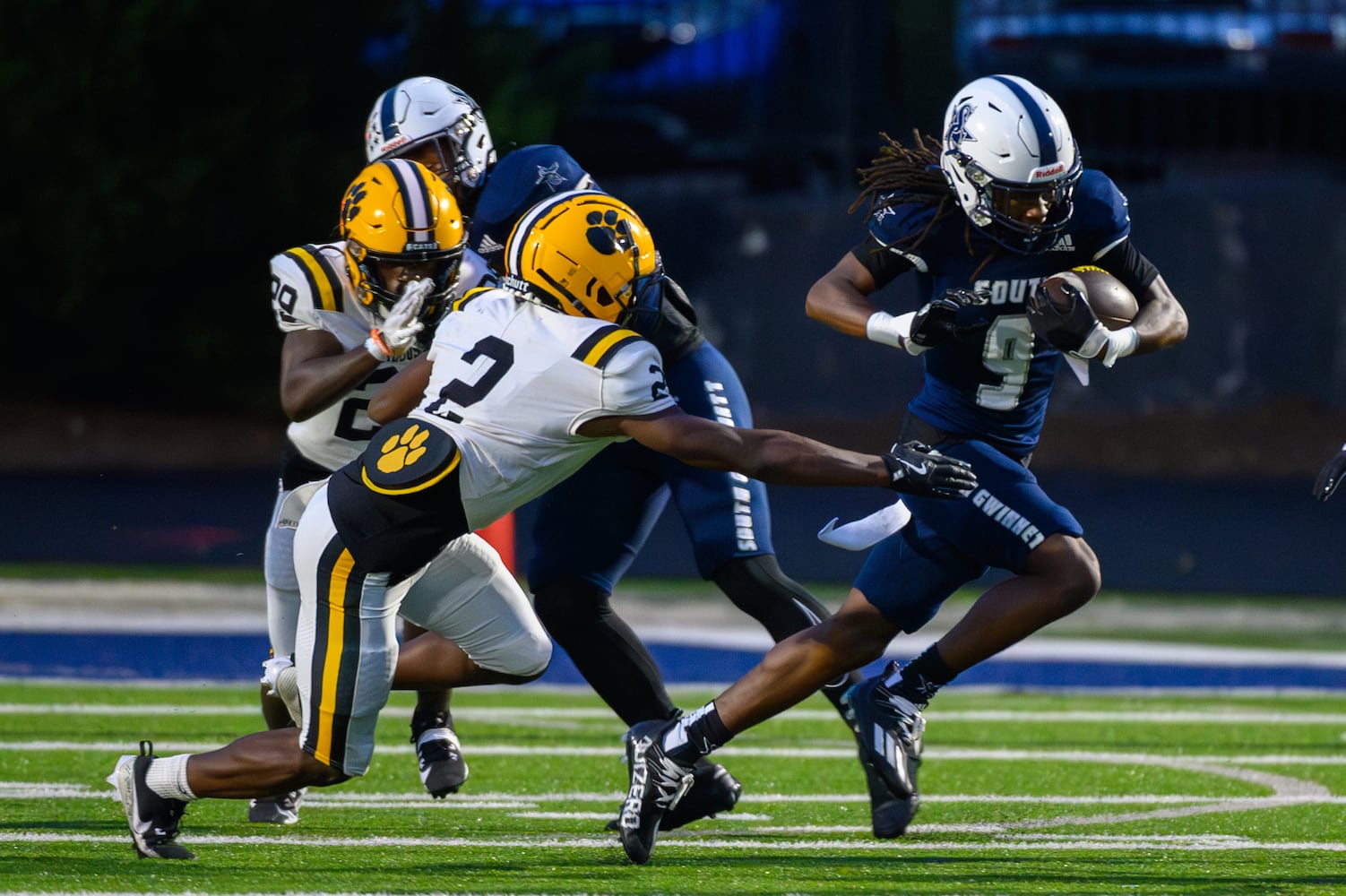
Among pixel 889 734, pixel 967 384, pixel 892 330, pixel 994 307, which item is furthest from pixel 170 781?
pixel 994 307

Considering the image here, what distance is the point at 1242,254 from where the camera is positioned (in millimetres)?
16344

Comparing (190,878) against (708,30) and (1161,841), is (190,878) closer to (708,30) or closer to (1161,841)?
(1161,841)

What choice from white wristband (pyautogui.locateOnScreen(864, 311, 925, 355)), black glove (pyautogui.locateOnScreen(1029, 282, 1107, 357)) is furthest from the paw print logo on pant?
black glove (pyautogui.locateOnScreen(1029, 282, 1107, 357))

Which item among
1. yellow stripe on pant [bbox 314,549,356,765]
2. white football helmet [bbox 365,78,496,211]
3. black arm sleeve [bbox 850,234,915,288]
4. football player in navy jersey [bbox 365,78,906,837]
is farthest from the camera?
white football helmet [bbox 365,78,496,211]

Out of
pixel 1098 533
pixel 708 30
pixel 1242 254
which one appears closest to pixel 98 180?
pixel 708 30

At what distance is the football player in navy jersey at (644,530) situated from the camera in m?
4.72

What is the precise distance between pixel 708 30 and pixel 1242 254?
494cm

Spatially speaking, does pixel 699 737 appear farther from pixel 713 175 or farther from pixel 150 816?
pixel 713 175

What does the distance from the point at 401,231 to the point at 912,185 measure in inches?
49.2

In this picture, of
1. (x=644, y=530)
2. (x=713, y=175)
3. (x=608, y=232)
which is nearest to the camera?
(x=608, y=232)

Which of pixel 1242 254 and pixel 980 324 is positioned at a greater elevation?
pixel 980 324

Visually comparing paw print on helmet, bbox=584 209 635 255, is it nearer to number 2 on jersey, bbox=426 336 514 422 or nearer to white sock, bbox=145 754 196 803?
number 2 on jersey, bbox=426 336 514 422

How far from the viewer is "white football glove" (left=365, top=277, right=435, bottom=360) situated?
4336 millimetres

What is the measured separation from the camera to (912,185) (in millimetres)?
4668
